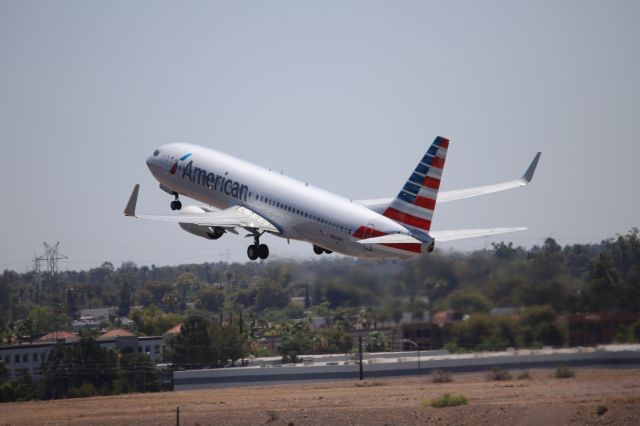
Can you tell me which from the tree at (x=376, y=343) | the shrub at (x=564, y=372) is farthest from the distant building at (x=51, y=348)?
the shrub at (x=564, y=372)

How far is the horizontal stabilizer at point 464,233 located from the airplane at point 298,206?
5cm

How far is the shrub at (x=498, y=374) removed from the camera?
69.1 m

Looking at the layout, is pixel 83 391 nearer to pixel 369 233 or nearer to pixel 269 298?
pixel 269 298

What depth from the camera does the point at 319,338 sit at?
106188 mm

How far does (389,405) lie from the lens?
61781 millimetres

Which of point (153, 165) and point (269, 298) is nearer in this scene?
point (153, 165)

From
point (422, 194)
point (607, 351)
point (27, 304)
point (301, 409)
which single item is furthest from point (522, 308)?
point (27, 304)

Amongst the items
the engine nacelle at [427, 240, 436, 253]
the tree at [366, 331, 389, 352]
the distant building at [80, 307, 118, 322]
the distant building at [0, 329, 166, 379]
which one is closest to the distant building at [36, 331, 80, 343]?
the distant building at [0, 329, 166, 379]

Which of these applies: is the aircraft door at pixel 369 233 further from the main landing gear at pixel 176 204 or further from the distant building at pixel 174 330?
the distant building at pixel 174 330

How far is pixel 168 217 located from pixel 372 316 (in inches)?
654

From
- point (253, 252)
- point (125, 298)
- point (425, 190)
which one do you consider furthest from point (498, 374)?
point (125, 298)

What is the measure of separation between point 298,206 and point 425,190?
9851mm

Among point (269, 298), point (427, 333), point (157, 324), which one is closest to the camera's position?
point (427, 333)

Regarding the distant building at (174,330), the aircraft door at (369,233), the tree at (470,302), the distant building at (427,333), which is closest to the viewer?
the tree at (470,302)
